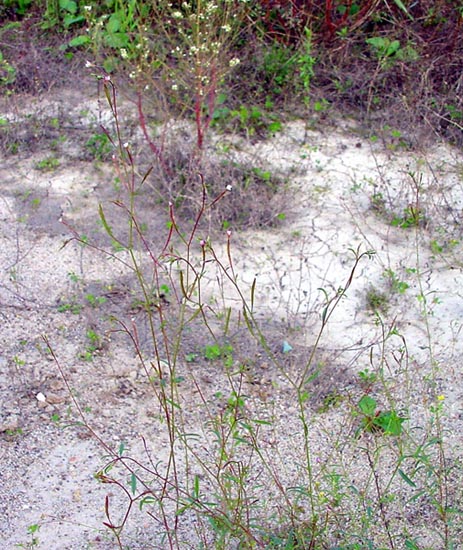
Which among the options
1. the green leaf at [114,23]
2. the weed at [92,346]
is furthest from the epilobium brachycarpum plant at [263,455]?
the green leaf at [114,23]

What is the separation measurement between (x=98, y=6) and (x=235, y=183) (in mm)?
2347

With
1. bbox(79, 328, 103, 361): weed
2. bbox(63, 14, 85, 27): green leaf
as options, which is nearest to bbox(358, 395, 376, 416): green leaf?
bbox(79, 328, 103, 361): weed

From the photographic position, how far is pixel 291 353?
3816 millimetres

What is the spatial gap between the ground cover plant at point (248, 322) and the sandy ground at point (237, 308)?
2cm

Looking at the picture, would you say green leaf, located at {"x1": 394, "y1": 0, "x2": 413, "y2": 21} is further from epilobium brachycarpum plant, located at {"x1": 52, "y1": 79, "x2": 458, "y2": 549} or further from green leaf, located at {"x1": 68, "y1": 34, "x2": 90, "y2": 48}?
epilobium brachycarpum plant, located at {"x1": 52, "y1": 79, "x2": 458, "y2": 549}

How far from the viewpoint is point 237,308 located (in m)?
4.14

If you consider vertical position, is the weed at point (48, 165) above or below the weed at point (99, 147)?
below

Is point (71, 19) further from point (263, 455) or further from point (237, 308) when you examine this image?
point (263, 455)

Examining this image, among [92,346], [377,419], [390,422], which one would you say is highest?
[390,422]

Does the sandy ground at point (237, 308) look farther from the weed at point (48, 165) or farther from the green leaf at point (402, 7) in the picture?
the green leaf at point (402, 7)

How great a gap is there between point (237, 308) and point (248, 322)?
1725 millimetres

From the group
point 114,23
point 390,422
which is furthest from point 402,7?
point 390,422

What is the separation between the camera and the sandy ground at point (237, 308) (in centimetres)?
322

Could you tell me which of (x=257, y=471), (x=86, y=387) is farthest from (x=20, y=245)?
(x=257, y=471)
